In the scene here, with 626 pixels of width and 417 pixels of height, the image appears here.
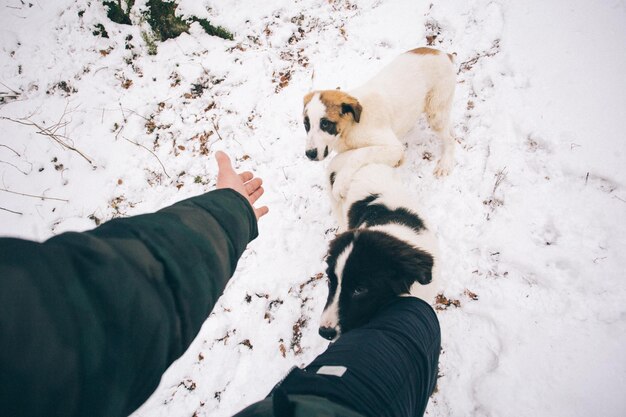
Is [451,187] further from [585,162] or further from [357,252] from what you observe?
[357,252]

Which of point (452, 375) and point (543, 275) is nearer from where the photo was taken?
point (452, 375)

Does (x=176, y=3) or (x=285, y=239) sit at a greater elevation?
(x=176, y=3)

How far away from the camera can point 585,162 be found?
3.21 metres

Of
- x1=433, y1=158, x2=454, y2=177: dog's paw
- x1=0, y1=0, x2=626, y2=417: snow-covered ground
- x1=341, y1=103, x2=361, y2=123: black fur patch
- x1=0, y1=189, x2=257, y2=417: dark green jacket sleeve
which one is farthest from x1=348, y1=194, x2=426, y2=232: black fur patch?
x1=0, y1=189, x2=257, y2=417: dark green jacket sleeve

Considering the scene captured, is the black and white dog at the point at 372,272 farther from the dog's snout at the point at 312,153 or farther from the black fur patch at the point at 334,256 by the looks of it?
the dog's snout at the point at 312,153

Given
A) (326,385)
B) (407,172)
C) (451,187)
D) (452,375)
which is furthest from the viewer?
(407,172)

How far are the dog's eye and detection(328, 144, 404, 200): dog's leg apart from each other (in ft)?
4.38

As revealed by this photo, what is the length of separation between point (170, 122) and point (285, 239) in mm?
3409

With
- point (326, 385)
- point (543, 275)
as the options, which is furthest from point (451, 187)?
point (326, 385)

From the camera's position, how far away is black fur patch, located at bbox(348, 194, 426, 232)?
102 inches

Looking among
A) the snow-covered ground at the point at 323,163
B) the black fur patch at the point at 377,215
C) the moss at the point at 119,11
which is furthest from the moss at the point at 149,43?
the black fur patch at the point at 377,215

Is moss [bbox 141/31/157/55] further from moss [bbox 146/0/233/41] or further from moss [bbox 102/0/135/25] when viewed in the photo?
moss [bbox 102/0/135/25]

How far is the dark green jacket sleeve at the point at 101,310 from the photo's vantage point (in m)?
0.68

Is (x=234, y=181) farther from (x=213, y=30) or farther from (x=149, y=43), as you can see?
(x=149, y=43)
